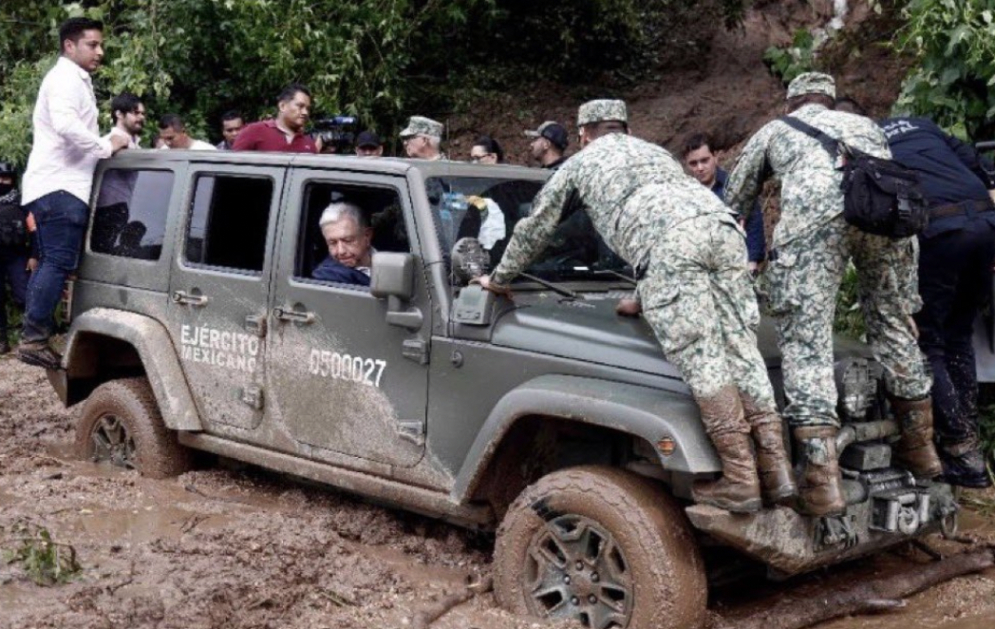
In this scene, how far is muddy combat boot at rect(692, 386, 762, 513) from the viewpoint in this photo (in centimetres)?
400

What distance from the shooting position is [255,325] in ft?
17.8

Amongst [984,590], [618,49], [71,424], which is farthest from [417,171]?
[618,49]

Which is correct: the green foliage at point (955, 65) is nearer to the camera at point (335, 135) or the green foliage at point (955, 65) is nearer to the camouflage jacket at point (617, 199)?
the camouflage jacket at point (617, 199)

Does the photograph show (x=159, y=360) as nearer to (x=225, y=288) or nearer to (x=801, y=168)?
(x=225, y=288)

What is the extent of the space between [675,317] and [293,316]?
180cm

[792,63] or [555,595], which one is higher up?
[792,63]

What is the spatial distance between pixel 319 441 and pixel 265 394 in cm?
38

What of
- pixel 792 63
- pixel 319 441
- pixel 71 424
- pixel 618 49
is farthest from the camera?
pixel 618 49

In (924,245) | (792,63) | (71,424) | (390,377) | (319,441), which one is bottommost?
(71,424)

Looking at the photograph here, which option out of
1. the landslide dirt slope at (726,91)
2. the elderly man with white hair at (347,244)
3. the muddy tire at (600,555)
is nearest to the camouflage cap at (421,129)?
the elderly man with white hair at (347,244)

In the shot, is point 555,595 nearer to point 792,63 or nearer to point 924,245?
point 924,245

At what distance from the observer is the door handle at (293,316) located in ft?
17.1

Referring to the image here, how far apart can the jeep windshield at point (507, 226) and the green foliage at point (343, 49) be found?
5528 mm

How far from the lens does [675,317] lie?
165 inches
